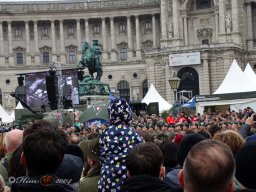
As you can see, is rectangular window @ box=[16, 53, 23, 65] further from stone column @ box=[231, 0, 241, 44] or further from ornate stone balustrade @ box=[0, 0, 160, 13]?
stone column @ box=[231, 0, 241, 44]

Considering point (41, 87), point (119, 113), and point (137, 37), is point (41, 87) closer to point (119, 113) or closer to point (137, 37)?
point (119, 113)

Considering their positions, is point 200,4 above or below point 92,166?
above

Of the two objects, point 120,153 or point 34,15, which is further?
point 34,15

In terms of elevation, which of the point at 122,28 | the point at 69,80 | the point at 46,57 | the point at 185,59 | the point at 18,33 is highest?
the point at 122,28

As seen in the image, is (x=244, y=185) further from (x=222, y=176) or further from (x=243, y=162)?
(x=222, y=176)

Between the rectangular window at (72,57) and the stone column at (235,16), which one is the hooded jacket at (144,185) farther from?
the rectangular window at (72,57)

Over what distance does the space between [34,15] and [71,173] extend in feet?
260

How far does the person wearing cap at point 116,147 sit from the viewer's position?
759cm

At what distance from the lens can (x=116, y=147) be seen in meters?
7.82

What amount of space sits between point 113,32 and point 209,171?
80.2 meters

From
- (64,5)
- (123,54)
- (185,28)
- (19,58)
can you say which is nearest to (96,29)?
(123,54)

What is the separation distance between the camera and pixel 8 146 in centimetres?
776

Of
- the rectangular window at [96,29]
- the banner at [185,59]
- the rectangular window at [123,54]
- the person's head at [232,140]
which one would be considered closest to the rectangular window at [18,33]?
the rectangular window at [96,29]

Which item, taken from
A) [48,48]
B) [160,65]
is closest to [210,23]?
[160,65]
